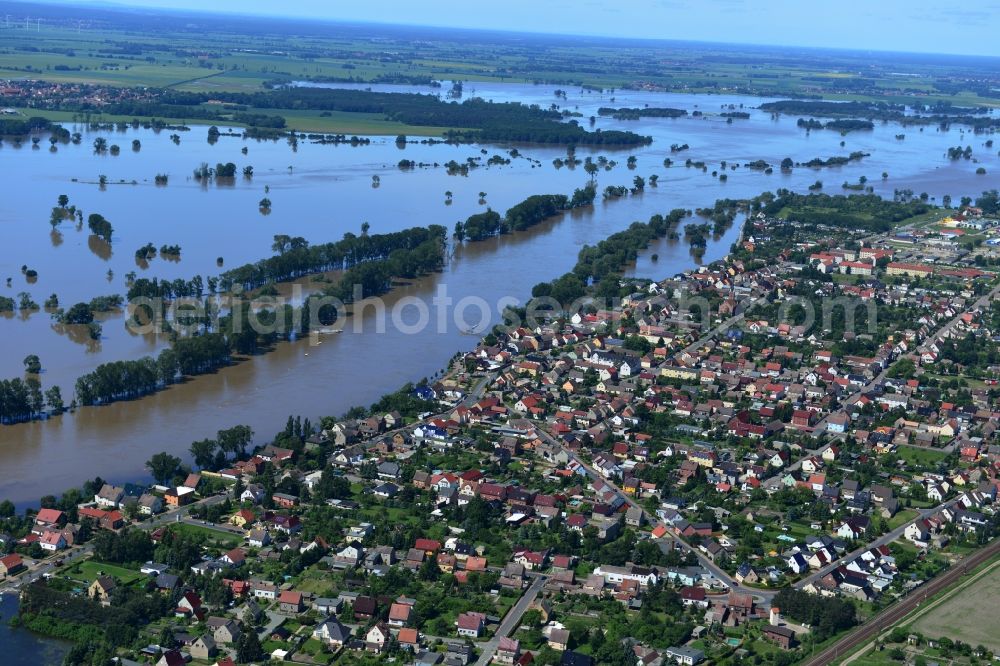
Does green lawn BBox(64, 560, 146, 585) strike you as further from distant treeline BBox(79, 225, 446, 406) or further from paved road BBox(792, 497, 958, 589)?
paved road BBox(792, 497, 958, 589)

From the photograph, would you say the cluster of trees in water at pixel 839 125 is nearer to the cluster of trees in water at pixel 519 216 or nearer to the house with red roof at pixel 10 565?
the cluster of trees in water at pixel 519 216

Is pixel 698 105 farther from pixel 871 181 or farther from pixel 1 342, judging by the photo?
pixel 1 342

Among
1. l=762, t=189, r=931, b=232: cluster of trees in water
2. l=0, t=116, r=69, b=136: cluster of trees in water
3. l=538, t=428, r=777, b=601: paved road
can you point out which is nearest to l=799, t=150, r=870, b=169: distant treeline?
l=762, t=189, r=931, b=232: cluster of trees in water

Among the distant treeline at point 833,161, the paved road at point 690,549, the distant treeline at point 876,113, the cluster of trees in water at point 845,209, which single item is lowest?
the paved road at point 690,549

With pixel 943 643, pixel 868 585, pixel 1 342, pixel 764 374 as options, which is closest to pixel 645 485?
pixel 868 585

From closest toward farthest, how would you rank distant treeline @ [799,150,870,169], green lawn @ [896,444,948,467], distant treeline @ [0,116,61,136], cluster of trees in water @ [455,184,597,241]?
green lawn @ [896,444,948,467], cluster of trees in water @ [455,184,597,241], distant treeline @ [0,116,61,136], distant treeline @ [799,150,870,169]

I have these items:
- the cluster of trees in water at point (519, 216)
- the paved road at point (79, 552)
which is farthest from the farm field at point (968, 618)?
the cluster of trees in water at point (519, 216)

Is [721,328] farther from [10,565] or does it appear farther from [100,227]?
[10,565]
